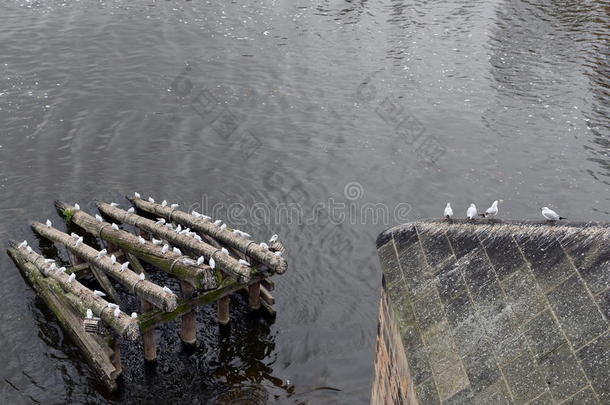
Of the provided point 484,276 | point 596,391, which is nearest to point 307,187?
point 484,276

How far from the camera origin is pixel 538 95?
32.0 m

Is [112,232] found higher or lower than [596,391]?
lower

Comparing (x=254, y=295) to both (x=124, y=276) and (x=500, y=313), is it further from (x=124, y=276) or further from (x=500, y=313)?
(x=500, y=313)

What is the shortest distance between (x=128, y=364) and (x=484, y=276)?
10.9 metres

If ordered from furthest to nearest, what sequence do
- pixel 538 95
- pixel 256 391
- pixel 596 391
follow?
pixel 538 95 → pixel 256 391 → pixel 596 391

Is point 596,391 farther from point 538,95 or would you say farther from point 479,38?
point 479,38

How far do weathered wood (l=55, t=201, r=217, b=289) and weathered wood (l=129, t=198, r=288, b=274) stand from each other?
4.37 ft

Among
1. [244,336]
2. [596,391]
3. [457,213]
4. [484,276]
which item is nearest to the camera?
[596,391]

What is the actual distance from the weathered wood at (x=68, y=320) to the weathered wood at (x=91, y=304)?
209 millimetres

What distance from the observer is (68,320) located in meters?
16.7

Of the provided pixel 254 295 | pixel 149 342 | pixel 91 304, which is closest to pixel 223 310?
pixel 254 295

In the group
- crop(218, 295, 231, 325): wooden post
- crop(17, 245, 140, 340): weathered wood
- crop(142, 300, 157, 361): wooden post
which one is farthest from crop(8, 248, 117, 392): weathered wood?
crop(218, 295, 231, 325): wooden post

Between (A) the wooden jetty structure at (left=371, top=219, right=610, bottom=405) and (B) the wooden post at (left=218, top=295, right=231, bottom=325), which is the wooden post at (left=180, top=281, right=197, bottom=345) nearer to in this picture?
(B) the wooden post at (left=218, top=295, right=231, bottom=325)

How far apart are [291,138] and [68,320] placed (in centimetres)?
1401
